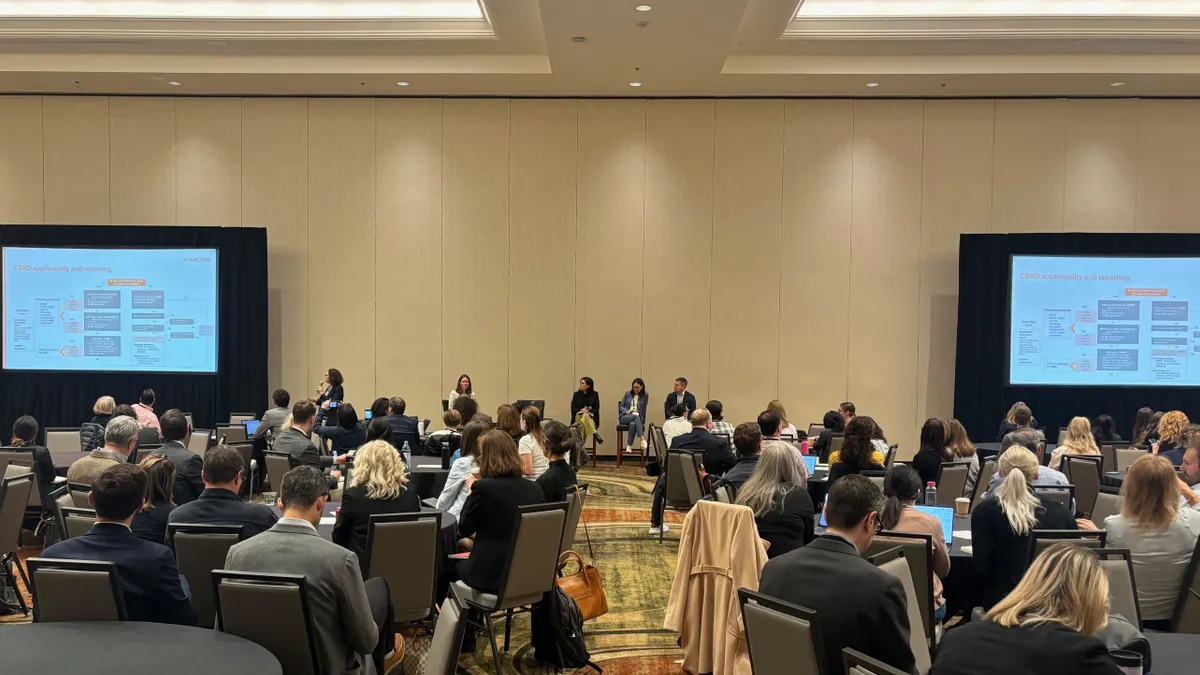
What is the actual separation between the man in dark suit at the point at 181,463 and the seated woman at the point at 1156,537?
5.21 metres

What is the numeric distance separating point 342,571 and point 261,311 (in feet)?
32.5

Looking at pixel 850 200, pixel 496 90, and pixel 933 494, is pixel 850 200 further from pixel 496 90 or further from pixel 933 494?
pixel 933 494

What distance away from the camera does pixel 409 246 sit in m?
12.7

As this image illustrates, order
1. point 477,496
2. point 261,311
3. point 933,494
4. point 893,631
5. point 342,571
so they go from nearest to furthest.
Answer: point 893,631 < point 342,571 < point 477,496 < point 933,494 < point 261,311

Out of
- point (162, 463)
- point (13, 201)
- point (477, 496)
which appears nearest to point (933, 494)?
point (477, 496)

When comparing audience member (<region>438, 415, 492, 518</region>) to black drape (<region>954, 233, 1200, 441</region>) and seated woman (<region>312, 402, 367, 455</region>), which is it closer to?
seated woman (<region>312, 402, 367, 455</region>)

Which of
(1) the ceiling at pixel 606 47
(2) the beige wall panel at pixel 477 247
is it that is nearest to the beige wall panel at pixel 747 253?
(1) the ceiling at pixel 606 47

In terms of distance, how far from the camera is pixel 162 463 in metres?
4.51

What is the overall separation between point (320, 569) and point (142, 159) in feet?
37.9

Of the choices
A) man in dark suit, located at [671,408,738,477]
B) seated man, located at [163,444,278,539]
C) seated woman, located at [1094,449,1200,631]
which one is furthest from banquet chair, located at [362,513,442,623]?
man in dark suit, located at [671,408,738,477]

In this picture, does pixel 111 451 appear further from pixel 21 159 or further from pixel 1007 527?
pixel 21 159

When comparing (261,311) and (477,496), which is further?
(261,311)

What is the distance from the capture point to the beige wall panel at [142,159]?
1256 cm

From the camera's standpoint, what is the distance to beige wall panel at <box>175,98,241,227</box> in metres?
A: 12.6
